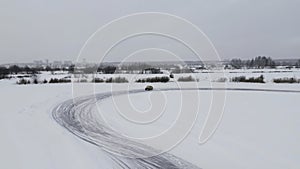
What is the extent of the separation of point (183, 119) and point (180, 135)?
2.26 m

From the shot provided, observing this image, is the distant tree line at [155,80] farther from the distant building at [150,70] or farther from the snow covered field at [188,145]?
the snow covered field at [188,145]

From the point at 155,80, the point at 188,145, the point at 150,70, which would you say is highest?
the point at 150,70

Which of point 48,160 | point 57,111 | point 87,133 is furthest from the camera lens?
point 57,111

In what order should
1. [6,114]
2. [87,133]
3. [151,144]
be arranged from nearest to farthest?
[151,144] < [87,133] < [6,114]

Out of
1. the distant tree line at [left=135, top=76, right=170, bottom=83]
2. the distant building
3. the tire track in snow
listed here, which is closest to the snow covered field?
the tire track in snow

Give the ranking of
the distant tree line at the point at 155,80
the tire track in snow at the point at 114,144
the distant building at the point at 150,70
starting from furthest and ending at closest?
the distant building at the point at 150,70, the distant tree line at the point at 155,80, the tire track in snow at the point at 114,144

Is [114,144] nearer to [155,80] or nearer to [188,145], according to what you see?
[188,145]

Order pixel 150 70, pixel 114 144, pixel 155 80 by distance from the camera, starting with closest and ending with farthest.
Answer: pixel 114 144, pixel 155 80, pixel 150 70

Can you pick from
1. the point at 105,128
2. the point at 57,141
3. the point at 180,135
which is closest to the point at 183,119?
the point at 180,135

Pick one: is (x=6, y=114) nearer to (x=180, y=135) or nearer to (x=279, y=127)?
(x=180, y=135)

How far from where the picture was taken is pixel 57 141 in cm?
737

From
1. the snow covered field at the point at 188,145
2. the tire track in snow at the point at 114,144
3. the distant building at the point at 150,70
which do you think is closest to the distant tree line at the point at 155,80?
the distant building at the point at 150,70

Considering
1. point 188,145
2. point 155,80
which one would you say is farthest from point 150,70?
point 188,145

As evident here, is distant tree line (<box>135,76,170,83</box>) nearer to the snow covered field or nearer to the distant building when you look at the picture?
the distant building
